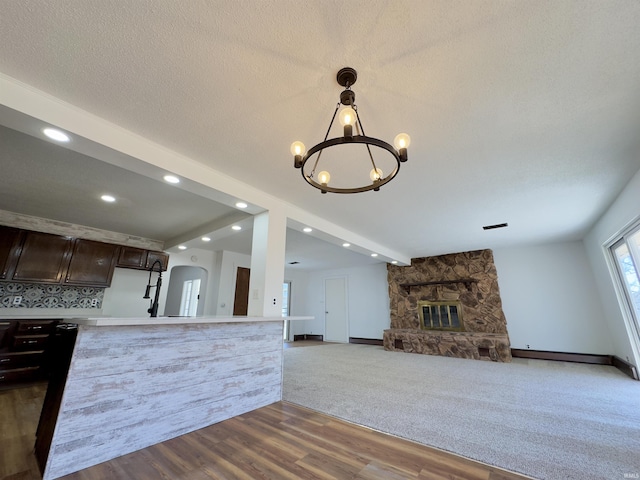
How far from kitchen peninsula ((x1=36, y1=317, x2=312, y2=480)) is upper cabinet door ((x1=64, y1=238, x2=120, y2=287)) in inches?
124

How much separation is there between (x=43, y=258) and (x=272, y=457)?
4.66 meters

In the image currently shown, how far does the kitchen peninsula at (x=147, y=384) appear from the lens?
1602 mm

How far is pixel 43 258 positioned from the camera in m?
3.88

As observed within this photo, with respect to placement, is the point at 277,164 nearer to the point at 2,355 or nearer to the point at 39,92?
the point at 39,92

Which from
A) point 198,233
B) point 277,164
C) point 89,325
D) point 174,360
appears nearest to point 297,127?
point 277,164

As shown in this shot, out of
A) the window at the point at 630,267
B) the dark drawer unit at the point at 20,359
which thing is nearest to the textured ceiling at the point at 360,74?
the window at the point at 630,267

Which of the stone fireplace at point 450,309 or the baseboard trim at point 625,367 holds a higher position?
the stone fireplace at point 450,309

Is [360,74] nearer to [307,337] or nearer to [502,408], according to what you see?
[502,408]

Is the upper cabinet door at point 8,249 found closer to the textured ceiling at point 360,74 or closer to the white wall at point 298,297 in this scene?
the textured ceiling at point 360,74

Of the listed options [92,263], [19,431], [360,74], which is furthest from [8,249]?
[360,74]

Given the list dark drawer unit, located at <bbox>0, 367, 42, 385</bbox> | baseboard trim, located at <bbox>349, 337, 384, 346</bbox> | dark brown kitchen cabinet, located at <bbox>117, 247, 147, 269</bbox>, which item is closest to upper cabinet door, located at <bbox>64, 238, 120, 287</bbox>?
dark brown kitchen cabinet, located at <bbox>117, 247, 147, 269</bbox>

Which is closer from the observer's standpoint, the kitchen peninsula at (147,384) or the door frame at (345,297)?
the kitchen peninsula at (147,384)

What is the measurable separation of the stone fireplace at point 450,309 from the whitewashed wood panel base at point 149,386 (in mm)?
4552

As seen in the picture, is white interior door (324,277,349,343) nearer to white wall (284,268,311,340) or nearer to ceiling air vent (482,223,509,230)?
white wall (284,268,311,340)
